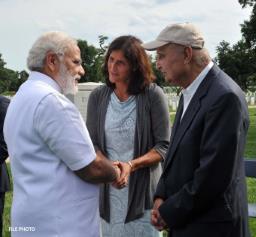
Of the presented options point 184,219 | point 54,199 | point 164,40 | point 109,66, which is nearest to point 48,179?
point 54,199

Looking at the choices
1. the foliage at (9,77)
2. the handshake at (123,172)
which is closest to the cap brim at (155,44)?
the handshake at (123,172)

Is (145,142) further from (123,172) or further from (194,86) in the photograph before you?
(194,86)

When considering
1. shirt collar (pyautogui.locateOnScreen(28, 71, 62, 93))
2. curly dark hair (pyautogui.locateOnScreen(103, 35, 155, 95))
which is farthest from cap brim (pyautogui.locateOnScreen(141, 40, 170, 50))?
curly dark hair (pyautogui.locateOnScreen(103, 35, 155, 95))

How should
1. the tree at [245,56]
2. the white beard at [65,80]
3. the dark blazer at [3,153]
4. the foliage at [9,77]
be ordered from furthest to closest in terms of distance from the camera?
1. the foliage at [9,77]
2. the tree at [245,56]
3. the dark blazer at [3,153]
4. the white beard at [65,80]

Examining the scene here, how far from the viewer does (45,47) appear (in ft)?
9.64

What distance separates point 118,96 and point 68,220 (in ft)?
4.18

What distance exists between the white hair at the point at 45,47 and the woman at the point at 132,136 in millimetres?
864

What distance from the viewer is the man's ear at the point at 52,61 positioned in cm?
295

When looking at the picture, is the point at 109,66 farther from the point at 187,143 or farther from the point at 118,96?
the point at 187,143

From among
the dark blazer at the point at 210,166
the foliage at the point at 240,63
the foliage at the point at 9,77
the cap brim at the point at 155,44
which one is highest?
the cap brim at the point at 155,44

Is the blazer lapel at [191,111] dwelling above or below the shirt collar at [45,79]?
below

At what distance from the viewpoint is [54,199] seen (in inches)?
112

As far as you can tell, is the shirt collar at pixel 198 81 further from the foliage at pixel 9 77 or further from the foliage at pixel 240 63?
the foliage at pixel 9 77

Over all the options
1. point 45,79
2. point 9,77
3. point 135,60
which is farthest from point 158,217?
point 9,77
